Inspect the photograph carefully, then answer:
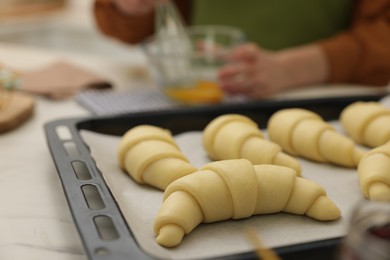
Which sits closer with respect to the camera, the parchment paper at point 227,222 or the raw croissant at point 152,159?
the parchment paper at point 227,222

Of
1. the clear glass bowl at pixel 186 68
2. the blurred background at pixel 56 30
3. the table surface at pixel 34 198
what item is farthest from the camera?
the blurred background at pixel 56 30

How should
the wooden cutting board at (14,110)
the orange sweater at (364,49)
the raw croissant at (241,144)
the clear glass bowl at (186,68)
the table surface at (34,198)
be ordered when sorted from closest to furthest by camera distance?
the table surface at (34,198) → the raw croissant at (241,144) → the wooden cutting board at (14,110) → the clear glass bowl at (186,68) → the orange sweater at (364,49)

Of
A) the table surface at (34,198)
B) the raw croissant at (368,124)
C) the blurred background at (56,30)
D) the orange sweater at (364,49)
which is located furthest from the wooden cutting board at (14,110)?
the blurred background at (56,30)

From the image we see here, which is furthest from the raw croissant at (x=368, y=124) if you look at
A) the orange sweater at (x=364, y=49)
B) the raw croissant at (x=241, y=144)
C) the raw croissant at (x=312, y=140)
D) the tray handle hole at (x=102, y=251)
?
the tray handle hole at (x=102, y=251)

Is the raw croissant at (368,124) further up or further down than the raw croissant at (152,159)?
further down

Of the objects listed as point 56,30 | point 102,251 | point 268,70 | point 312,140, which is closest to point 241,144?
point 312,140

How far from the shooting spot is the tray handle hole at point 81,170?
65 cm

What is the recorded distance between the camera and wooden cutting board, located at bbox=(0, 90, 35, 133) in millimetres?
858

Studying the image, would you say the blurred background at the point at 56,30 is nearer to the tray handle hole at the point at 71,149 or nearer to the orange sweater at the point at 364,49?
the orange sweater at the point at 364,49

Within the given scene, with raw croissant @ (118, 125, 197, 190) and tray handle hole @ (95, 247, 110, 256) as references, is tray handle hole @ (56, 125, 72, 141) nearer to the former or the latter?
raw croissant @ (118, 125, 197, 190)

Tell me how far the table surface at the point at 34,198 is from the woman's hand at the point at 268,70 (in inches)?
11.6

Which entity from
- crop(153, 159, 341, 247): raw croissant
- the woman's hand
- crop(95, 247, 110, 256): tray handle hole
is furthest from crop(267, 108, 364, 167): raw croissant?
crop(95, 247, 110, 256): tray handle hole

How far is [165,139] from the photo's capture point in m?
0.72

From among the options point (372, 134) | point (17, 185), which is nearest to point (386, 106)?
point (372, 134)
